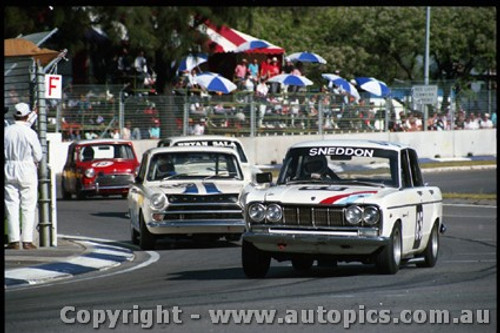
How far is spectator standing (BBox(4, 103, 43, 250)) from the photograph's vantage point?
17.2 m

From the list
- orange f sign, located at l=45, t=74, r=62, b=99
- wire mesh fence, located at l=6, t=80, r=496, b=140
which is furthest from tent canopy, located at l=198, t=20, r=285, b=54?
orange f sign, located at l=45, t=74, r=62, b=99

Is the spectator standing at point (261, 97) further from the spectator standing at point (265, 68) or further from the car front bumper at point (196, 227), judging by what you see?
the car front bumper at point (196, 227)

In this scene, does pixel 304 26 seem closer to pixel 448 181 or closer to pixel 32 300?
pixel 448 181

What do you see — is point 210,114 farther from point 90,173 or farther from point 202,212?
point 202,212

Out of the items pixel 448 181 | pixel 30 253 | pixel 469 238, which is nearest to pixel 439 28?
pixel 448 181

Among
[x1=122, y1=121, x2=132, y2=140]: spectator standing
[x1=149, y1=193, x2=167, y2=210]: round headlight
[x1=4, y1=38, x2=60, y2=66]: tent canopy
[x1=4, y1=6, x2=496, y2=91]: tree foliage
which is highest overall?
[x1=4, y1=6, x2=496, y2=91]: tree foliage

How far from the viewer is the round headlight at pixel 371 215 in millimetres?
13562

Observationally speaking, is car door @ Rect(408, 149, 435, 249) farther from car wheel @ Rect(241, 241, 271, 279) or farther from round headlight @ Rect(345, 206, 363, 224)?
car wheel @ Rect(241, 241, 271, 279)

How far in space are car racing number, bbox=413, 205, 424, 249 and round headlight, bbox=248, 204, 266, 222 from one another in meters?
1.97

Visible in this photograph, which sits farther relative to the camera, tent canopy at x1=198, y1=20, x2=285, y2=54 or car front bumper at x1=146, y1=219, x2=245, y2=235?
tent canopy at x1=198, y1=20, x2=285, y2=54

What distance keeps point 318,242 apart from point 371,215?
0.62 metres

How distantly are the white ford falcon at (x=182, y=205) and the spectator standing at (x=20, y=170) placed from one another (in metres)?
1.75

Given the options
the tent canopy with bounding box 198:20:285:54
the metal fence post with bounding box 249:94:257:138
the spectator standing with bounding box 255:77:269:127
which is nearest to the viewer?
the metal fence post with bounding box 249:94:257:138

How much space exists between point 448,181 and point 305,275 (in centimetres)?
2353
